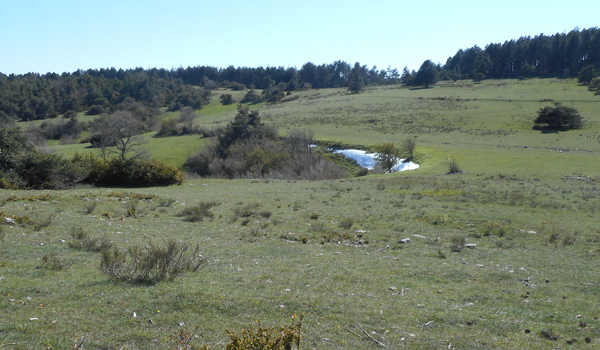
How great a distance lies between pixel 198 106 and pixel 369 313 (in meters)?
130

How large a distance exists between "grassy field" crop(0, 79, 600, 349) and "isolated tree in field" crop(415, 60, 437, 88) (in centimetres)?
11192

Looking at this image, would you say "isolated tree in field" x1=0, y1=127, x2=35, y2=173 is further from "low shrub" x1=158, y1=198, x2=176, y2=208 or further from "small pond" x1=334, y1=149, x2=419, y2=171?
"small pond" x1=334, y1=149, x2=419, y2=171

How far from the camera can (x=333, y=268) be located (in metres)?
10.4

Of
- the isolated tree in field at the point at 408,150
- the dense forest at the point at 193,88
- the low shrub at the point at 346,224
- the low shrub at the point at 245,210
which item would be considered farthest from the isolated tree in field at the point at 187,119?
the low shrub at the point at 346,224

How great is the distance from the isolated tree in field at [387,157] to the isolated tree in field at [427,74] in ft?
298

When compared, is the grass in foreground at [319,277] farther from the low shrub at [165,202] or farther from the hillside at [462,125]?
the hillside at [462,125]

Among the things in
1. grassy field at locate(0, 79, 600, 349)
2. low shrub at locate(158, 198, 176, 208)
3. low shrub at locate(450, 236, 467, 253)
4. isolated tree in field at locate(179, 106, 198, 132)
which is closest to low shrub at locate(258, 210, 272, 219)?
grassy field at locate(0, 79, 600, 349)

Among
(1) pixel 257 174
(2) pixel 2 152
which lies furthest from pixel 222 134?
(2) pixel 2 152

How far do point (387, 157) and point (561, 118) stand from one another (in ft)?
116

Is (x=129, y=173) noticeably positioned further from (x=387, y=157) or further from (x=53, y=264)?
(x=387, y=157)

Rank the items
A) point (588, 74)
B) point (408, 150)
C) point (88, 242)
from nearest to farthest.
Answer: point (88, 242) → point (408, 150) → point (588, 74)

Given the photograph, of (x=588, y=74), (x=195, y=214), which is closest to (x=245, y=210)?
(x=195, y=214)

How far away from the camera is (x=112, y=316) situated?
6055mm

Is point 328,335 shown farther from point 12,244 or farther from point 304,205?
point 304,205
